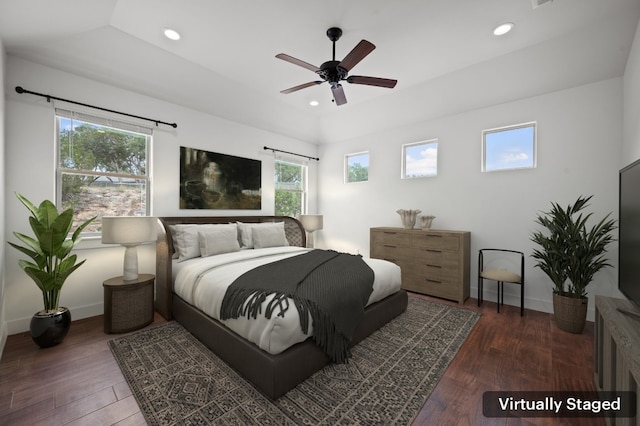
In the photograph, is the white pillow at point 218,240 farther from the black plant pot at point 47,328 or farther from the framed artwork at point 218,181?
the black plant pot at point 47,328

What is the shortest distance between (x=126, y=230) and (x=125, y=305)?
0.74 m

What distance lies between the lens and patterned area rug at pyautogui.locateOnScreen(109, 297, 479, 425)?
5.11 ft

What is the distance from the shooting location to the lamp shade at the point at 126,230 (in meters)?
2.55

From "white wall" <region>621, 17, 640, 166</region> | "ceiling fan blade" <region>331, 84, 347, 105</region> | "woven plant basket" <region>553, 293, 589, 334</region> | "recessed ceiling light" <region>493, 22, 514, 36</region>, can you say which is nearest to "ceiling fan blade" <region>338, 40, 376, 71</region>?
"ceiling fan blade" <region>331, 84, 347, 105</region>

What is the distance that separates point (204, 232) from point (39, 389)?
1.77m

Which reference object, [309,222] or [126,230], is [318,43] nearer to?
[126,230]

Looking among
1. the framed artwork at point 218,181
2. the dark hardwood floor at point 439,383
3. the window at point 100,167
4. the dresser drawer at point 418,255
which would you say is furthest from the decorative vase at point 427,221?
the window at point 100,167

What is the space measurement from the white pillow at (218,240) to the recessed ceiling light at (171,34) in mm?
2058

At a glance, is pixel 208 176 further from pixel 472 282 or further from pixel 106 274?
pixel 472 282

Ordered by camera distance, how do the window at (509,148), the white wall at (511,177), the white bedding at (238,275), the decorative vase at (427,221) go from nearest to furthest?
the white bedding at (238,275), the white wall at (511,177), the window at (509,148), the decorative vase at (427,221)

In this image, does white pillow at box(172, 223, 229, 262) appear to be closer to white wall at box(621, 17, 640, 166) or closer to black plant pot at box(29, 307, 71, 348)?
black plant pot at box(29, 307, 71, 348)

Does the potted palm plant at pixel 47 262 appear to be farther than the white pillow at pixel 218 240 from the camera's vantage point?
No

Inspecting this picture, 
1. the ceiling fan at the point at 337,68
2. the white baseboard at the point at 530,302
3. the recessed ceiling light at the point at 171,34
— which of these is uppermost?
the recessed ceiling light at the point at 171,34

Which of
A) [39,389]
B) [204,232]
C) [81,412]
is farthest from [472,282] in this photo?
[39,389]
